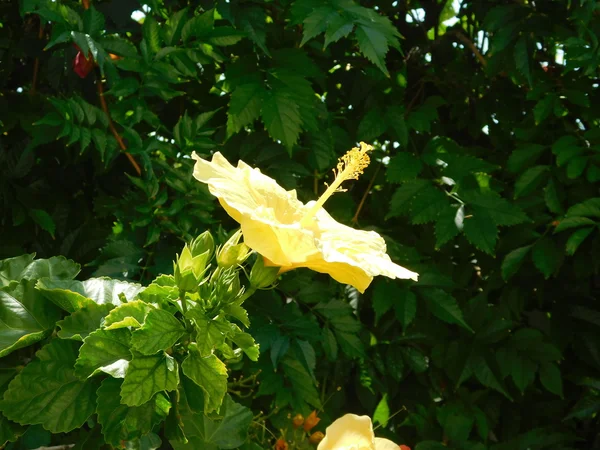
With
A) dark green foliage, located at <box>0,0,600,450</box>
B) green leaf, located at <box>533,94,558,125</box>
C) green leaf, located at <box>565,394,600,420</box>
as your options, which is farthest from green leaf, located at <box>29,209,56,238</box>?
green leaf, located at <box>565,394,600,420</box>

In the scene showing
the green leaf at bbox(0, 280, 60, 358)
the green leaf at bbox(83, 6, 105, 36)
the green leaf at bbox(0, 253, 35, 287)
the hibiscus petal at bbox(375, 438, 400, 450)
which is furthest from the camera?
the green leaf at bbox(83, 6, 105, 36)

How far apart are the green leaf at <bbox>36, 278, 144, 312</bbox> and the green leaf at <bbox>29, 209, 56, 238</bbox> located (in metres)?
0.64

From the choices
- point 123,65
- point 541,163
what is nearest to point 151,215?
point 123,65

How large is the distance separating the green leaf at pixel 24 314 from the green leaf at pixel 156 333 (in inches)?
6.3

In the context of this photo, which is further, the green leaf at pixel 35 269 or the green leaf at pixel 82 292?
the green leaf at pixel 35 269

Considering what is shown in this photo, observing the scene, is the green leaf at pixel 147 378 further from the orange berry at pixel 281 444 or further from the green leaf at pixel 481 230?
the green leaf at pixel 481 230

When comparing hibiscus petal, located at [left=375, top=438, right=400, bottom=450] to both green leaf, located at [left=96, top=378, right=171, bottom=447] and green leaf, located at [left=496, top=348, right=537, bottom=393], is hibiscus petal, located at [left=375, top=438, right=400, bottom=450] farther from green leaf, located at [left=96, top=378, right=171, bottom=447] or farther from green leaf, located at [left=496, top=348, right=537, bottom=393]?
green leaf, located at [left=496, top=348, right=537, bottom=393]

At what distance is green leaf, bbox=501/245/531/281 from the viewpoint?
5.32ft

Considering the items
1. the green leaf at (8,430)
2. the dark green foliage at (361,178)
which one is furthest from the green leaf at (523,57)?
the green leaf at (8,430)

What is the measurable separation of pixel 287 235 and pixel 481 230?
865 millimetres

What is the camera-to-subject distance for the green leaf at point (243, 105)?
4.43ft

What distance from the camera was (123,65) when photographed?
1265 mm

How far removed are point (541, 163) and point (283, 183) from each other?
2.41 ft

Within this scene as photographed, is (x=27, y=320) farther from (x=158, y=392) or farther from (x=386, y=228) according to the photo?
(x=386, y=228)
